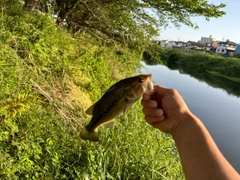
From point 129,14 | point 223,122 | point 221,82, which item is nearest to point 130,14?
point 129,14

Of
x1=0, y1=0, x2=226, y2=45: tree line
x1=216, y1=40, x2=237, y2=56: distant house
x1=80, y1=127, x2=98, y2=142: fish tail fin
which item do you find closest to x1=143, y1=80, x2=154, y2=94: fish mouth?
x1=80, y1=127, x2=98, y2=142: fish tail fin

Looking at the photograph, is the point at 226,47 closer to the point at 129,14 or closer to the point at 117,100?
the point at 129,14

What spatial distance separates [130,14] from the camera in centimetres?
1303

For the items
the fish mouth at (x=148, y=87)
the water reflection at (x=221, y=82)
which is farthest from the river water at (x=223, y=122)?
the water reflection at (x=221, y=82)

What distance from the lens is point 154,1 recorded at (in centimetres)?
1154

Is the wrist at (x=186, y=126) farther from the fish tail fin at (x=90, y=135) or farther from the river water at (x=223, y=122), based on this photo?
the river water at (x=223, y=122)

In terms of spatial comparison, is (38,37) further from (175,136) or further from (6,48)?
(175,136)

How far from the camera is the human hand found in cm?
178

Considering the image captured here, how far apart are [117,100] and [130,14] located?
1198 cm

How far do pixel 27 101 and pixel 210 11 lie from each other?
10.00m

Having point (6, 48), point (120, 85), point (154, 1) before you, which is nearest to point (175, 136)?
point (120, 85)

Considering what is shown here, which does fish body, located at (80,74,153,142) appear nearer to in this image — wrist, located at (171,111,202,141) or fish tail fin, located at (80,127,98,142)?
fish tail fin, located at (80,127,98,142)

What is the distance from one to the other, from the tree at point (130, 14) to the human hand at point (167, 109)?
33.0 feet

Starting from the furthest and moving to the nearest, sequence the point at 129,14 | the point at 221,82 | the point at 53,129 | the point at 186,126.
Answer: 1. the point at 221,82
2. the point at 129,14
3. the point at 53,129
4. the point at 186,126
